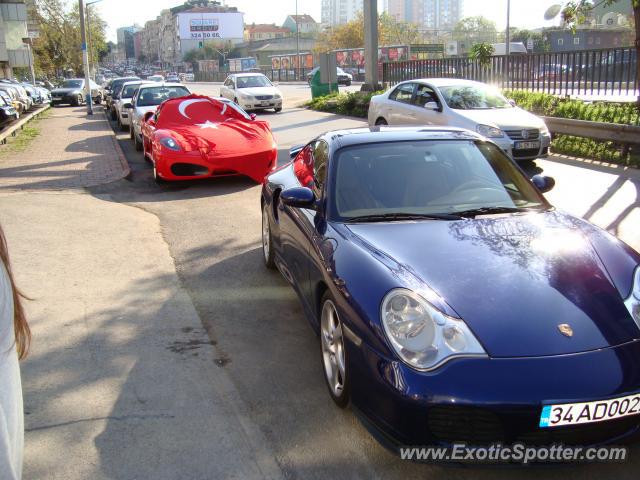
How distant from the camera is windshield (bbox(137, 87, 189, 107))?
15.7 meters

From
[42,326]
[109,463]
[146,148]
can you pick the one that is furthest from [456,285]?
[146,148]

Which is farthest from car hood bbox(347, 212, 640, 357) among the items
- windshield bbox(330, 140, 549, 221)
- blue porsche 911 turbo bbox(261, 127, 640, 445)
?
windshield bbox(330, 140, 549, 221)

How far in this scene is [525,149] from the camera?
11086 mm

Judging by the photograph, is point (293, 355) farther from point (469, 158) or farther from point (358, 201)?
point (469, 158)

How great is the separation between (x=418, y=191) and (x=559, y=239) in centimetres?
95

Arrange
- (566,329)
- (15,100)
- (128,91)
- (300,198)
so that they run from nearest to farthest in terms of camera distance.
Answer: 1. (566,329)
2. (300,198)
3. (128,91)
4. (15,100)

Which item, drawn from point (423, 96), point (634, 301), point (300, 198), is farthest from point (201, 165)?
point (634, 301)

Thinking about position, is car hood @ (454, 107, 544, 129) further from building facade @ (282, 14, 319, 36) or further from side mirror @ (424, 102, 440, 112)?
building facade @ (282, 14, 319, 36)

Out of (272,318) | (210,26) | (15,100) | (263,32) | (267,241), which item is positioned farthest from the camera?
(263,32)

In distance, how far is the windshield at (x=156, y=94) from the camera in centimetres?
1566

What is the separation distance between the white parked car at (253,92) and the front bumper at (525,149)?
1570 cm

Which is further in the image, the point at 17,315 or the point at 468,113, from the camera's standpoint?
the point at 468,113

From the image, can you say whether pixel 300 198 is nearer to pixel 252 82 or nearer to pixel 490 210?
pixel 490 210

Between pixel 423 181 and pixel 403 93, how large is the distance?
9.98m
